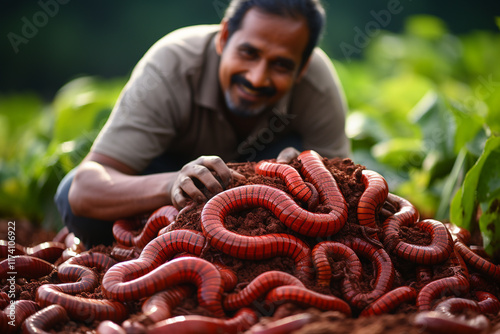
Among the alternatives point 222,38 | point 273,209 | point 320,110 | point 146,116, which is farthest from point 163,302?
point 320,110

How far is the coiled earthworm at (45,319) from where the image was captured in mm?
2377

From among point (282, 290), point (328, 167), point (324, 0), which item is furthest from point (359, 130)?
point (324, 0)

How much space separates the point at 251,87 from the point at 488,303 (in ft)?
8.40

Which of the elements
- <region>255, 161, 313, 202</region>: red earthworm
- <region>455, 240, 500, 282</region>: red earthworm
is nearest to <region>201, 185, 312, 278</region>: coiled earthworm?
<region>255, 161, 313, 202</region>: red earthworm

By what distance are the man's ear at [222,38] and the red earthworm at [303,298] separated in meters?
2.85

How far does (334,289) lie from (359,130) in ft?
13.5

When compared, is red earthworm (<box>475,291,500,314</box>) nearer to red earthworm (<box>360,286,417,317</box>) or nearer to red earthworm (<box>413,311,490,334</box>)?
red earthworm (<box>360,286,417,317</box>)

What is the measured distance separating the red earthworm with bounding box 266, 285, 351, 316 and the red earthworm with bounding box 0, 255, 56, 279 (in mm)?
1677

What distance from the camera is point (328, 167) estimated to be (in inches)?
125

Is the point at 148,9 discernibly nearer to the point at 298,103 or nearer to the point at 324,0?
the point at 324,0

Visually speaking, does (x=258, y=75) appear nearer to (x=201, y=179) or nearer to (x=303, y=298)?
(x=201, y=179)

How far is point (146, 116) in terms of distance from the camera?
4.24m

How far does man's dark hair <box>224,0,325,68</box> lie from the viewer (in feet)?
13.9

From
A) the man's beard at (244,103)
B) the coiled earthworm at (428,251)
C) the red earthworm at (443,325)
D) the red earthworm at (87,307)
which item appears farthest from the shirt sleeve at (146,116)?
the red earthworm at (443,325)
